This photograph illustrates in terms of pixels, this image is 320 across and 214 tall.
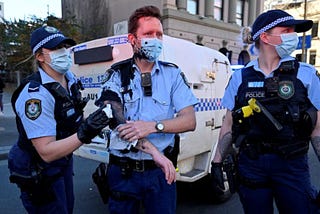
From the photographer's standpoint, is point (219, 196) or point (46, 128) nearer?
point (46, 128)

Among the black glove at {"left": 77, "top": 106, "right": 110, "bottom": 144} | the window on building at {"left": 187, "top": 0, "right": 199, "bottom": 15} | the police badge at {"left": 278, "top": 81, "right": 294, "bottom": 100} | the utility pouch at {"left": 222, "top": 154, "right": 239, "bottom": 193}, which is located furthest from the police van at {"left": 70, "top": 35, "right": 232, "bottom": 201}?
the window on building at {"left": 187, "top": 0, "right": 199, "bottom": 15}

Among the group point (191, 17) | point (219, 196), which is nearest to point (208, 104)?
point (219, 196)

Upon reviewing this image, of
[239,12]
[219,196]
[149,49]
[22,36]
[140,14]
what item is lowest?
[219,196]

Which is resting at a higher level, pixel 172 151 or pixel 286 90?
pixel 286 90

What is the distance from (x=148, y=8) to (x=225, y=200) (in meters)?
3.18

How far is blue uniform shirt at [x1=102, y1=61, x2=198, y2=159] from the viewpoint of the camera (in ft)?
6.42

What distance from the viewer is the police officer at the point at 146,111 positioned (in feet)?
6.38

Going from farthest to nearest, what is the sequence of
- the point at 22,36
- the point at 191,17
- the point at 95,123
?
the point at 191,17 → the point at 22,36 → the point at 95,123

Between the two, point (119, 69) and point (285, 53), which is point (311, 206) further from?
point (119, 69)

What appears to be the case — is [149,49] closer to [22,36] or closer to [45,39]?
[45,39]

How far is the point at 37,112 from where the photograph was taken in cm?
199

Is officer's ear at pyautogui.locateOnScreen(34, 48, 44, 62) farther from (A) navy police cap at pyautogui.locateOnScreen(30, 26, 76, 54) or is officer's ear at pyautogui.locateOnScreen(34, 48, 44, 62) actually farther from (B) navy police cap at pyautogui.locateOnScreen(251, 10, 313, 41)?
(B) navy police cap at pyautogui.locateOnScreen(251, 10, 313, 41)

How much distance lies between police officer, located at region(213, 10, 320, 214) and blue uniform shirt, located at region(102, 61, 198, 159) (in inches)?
19.4

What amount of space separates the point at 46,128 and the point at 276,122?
1.47 metres
